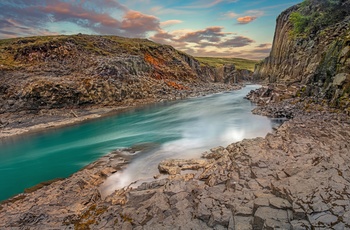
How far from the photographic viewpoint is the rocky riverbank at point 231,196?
573 centimetres

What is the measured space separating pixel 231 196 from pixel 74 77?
39.0 m

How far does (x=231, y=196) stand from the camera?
22.8 feet

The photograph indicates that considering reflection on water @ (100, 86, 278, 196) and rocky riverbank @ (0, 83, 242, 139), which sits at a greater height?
rocky riverbank @ (0, 83, 242, 139)

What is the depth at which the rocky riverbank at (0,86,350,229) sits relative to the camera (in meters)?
5.73

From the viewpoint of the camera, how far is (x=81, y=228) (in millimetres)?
6859

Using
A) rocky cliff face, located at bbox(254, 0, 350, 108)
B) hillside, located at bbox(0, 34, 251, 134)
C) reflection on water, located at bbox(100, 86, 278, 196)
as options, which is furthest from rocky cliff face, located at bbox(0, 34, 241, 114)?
rocky cliff face, located at bbox(254, 0, 350, 108)

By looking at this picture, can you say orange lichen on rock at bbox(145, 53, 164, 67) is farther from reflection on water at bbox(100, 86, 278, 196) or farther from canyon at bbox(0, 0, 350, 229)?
canyon at bbox(0, 0, 350, 229)

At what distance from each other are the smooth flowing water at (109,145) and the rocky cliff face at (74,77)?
11.4 meters

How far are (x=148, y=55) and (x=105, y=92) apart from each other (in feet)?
97.3

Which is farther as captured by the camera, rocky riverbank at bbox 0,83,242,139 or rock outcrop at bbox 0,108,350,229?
rocky riverbank at bbox 0,83,242,139

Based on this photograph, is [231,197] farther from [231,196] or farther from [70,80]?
[70,80]

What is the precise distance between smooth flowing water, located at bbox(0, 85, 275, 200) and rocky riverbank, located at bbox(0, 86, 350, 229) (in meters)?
2.31

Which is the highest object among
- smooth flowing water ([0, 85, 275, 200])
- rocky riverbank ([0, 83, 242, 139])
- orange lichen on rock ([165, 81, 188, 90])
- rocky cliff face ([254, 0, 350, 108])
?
rocky cliff face ([254, 0, 350, 108])

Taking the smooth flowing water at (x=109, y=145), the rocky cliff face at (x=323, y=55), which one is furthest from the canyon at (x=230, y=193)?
the rocky cliff face at (x=323, y=55)
